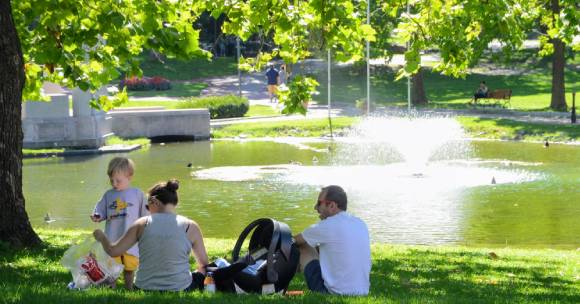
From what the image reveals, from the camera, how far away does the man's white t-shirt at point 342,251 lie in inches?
323

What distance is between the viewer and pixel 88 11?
13766mm

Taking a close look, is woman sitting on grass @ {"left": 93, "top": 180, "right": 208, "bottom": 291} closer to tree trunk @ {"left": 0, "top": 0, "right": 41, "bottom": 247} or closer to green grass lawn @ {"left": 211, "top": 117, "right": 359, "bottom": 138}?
Answer: tree trunk @ {"left": 0, "top": 0, "right": 41, "bottom": 247}

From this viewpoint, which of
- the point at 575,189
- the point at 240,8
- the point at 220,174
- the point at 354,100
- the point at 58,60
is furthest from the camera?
the point at 354,100

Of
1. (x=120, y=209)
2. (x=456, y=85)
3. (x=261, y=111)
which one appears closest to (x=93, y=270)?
(x=120, y=209)

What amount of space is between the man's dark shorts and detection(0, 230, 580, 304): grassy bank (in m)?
0.29

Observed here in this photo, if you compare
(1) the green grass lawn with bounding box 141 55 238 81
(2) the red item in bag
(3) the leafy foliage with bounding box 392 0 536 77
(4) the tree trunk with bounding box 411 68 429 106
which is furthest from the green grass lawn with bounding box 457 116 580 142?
(2) the red item in bag

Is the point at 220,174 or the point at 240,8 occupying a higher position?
the point at 240,8

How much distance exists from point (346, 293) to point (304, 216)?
36.9ft

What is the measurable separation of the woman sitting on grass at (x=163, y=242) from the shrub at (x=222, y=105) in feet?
112

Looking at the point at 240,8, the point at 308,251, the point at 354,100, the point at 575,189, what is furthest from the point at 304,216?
the point at 354,100

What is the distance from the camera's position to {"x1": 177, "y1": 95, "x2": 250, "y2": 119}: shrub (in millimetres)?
42750

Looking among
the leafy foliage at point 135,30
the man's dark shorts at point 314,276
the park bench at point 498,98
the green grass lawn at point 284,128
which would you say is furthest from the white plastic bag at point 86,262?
the park bench at point 498,98

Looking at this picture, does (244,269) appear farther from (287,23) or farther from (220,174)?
(220,174)

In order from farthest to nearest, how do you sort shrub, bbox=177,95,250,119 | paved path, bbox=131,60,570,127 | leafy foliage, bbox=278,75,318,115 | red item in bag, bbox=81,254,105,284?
shrub, bbox=177,95,250,119, paved path, bbox=131,60,570,127, leafy foliage, bbox=278,75,318,115, red item in bag, bbox=81,254,105,284
